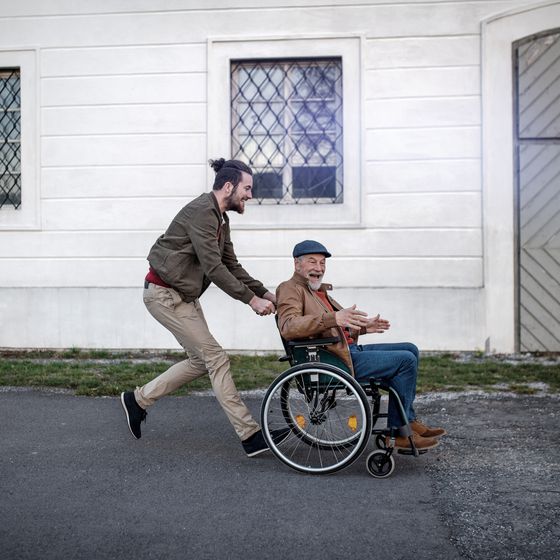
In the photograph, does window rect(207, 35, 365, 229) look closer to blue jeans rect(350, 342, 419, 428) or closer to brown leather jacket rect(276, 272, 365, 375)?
brown leather jacket rect(276, 272, 365, 375)

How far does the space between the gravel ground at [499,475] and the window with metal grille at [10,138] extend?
6.16m

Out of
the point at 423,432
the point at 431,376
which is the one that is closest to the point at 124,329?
the point at 431,376

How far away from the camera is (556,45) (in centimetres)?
977

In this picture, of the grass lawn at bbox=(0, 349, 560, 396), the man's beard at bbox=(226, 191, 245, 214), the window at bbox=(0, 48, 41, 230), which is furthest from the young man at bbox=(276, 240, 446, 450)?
the window at bbox=(0, 48, 41, 230)

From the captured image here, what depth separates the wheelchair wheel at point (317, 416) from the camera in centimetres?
464

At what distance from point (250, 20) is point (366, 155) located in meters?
2.12

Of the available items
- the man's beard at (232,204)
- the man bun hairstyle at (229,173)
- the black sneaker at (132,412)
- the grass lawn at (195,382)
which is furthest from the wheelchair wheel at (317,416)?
the grass lawn at (195,382)

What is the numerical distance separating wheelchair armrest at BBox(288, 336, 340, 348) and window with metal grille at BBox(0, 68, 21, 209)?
6.76 meters

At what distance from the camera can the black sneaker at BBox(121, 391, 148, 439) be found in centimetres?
556

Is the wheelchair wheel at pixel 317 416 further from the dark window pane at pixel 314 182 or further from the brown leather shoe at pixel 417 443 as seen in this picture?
the dark window pane at pixel 314 182

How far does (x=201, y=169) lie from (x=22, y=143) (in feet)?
7.55

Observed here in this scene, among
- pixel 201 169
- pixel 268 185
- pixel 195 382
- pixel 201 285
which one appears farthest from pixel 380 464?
pixel 201 169

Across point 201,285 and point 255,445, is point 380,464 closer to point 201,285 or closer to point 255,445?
point 255,445

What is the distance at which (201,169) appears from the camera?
1005 cm
